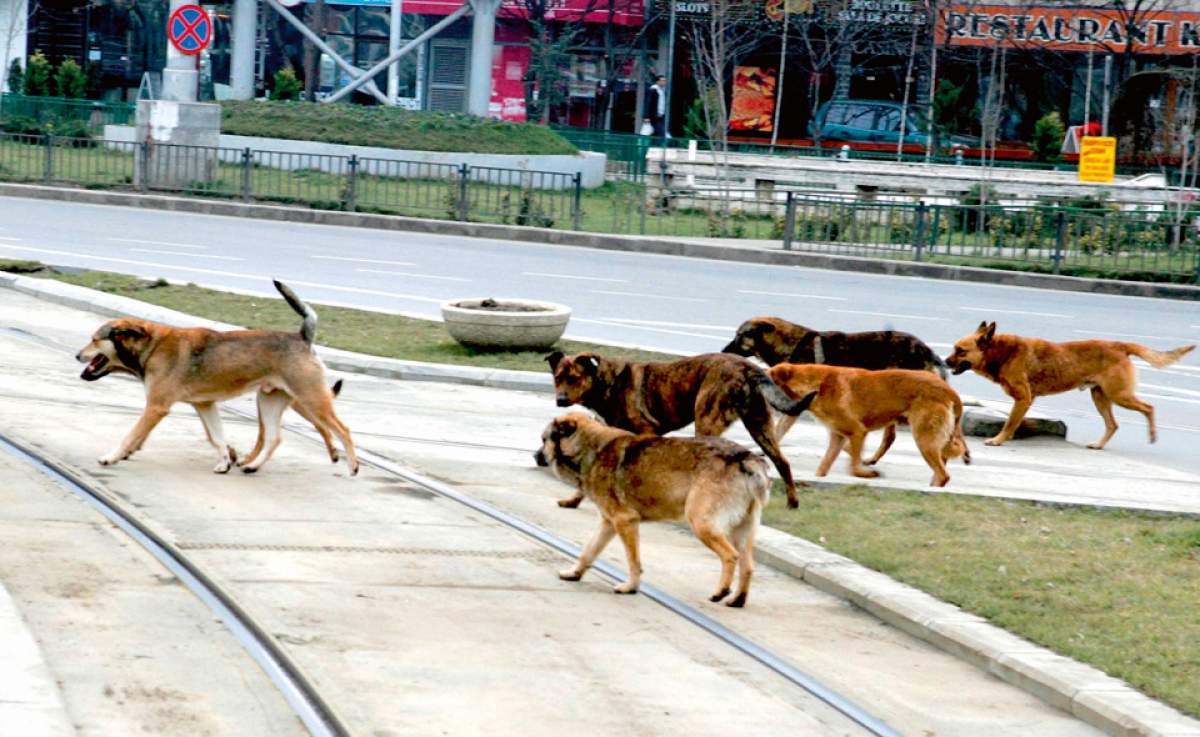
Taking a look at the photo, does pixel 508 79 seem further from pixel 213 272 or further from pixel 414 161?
pixel 213 272

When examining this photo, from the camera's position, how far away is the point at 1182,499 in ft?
39.8

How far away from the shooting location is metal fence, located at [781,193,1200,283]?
27.9m

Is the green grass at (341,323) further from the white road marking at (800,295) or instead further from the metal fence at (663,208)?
the metal fence at (663,208)

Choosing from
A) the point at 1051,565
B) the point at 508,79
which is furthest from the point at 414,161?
the point at 1051,565

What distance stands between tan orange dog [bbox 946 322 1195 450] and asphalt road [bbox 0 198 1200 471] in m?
1.05

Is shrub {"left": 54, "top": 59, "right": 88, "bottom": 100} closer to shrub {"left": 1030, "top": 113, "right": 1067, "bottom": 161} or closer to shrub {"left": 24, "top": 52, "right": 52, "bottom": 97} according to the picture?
shrub {"left": 24, "top": 52, "right": 52, "bottom": 97}

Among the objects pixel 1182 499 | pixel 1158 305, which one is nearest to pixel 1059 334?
pixel 1158 305

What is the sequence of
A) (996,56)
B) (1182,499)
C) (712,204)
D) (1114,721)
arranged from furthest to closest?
(996,56)
(712,204)
(1182,499)
(1114,721)

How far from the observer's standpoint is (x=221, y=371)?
10766mm

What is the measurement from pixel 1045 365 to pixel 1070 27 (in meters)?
38.1

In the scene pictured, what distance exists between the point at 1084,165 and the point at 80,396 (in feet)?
91.7

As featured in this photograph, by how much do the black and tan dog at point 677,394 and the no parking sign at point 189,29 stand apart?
74.1ft

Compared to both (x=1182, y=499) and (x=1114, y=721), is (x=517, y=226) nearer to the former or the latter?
(x=1182, y=499)

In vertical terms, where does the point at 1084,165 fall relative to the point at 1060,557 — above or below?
above
